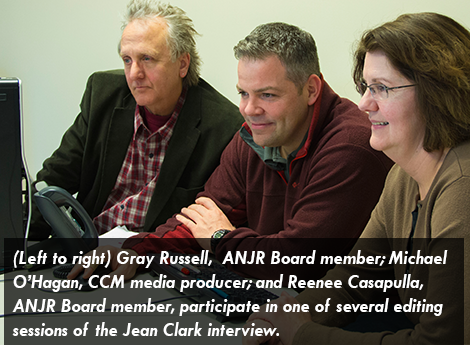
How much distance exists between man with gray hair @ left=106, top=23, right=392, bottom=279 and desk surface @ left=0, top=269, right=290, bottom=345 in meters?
0.14

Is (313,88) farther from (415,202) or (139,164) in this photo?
(139,164)

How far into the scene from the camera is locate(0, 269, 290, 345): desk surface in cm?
90

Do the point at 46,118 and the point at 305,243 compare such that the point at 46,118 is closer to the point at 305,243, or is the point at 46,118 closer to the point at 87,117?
the point at 87,117

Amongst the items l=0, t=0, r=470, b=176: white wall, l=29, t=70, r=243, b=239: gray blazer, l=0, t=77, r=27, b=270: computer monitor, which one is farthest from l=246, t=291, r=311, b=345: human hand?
l=0, t=0, r=470, b=176: white wall

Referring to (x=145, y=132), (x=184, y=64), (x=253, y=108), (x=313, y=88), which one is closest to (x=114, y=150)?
(x=145, y=132)

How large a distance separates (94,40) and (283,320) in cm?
231

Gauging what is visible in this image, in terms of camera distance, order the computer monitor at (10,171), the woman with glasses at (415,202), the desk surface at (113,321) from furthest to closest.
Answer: the computer monitor at (10,171) < the desk surface at (113,321) < the woman with glasses at (415,202)

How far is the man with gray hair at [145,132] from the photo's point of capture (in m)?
1.92

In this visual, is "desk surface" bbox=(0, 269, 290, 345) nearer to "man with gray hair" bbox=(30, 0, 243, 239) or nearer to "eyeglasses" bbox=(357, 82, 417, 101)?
"eyeglasses" bbox=(357, 82, 417, 101)

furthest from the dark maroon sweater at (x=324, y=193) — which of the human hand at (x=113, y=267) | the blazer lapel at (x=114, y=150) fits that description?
the blazer lapel at (x=114, y=150)

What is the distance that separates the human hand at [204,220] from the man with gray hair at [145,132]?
27 centimetres

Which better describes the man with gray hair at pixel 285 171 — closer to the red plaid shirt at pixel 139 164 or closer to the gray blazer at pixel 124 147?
the gray blazer at pixel 124 147

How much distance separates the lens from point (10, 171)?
1.16m

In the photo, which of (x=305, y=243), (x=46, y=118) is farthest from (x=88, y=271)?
(x=46, y=118)
